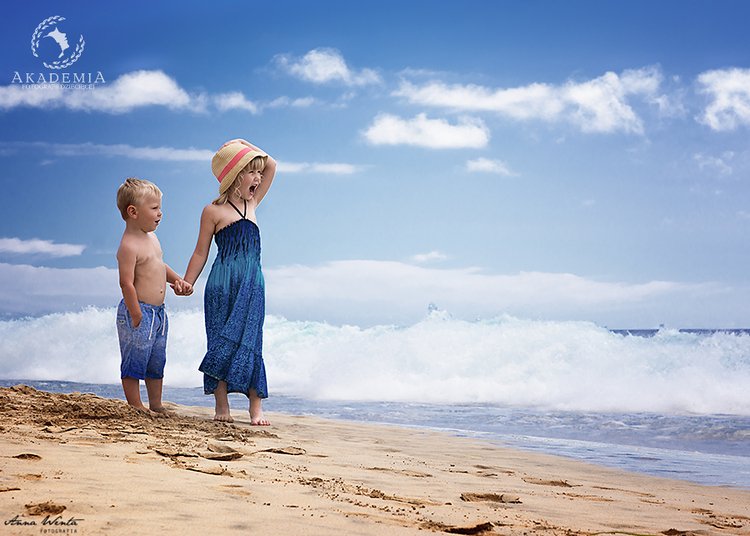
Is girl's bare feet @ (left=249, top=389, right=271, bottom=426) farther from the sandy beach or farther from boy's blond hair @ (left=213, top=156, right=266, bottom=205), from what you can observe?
boy's blond hair @ (left=213, top=156, right=266, bottom=205)

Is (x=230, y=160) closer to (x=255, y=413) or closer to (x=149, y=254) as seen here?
(x=149, y=254)

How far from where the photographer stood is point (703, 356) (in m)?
13.6

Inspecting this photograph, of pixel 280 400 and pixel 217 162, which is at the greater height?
pixel 217 162

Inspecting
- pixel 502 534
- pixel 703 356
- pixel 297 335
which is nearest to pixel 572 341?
A: pixel 703 356

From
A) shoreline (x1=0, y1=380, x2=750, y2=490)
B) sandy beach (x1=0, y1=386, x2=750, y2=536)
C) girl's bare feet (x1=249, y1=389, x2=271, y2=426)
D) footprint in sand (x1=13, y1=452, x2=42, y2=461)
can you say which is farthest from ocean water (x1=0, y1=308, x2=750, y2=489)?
footprint in sand (x1=13, y1=452, x2=42, y2=461)

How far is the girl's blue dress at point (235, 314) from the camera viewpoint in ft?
18.8

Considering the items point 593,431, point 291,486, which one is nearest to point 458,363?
point 593,431

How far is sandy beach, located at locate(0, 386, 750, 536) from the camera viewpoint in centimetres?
242

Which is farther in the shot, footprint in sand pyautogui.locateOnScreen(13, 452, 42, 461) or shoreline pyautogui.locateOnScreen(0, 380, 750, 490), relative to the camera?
shoreline pyautogui.locateOnScreen(0, 380, 750, 490)

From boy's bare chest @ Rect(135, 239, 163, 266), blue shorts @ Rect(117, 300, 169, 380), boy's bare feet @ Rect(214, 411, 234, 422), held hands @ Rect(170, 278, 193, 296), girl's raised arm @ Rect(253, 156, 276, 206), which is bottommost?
boy's bare feet @ Rect(214, 411, 234, 422)

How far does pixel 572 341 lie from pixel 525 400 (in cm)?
419

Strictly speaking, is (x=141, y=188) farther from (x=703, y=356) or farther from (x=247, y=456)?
(x=703, y=356)

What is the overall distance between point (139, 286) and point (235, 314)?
724 millimetres

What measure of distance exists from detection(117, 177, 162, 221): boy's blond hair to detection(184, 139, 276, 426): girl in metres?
0.54
